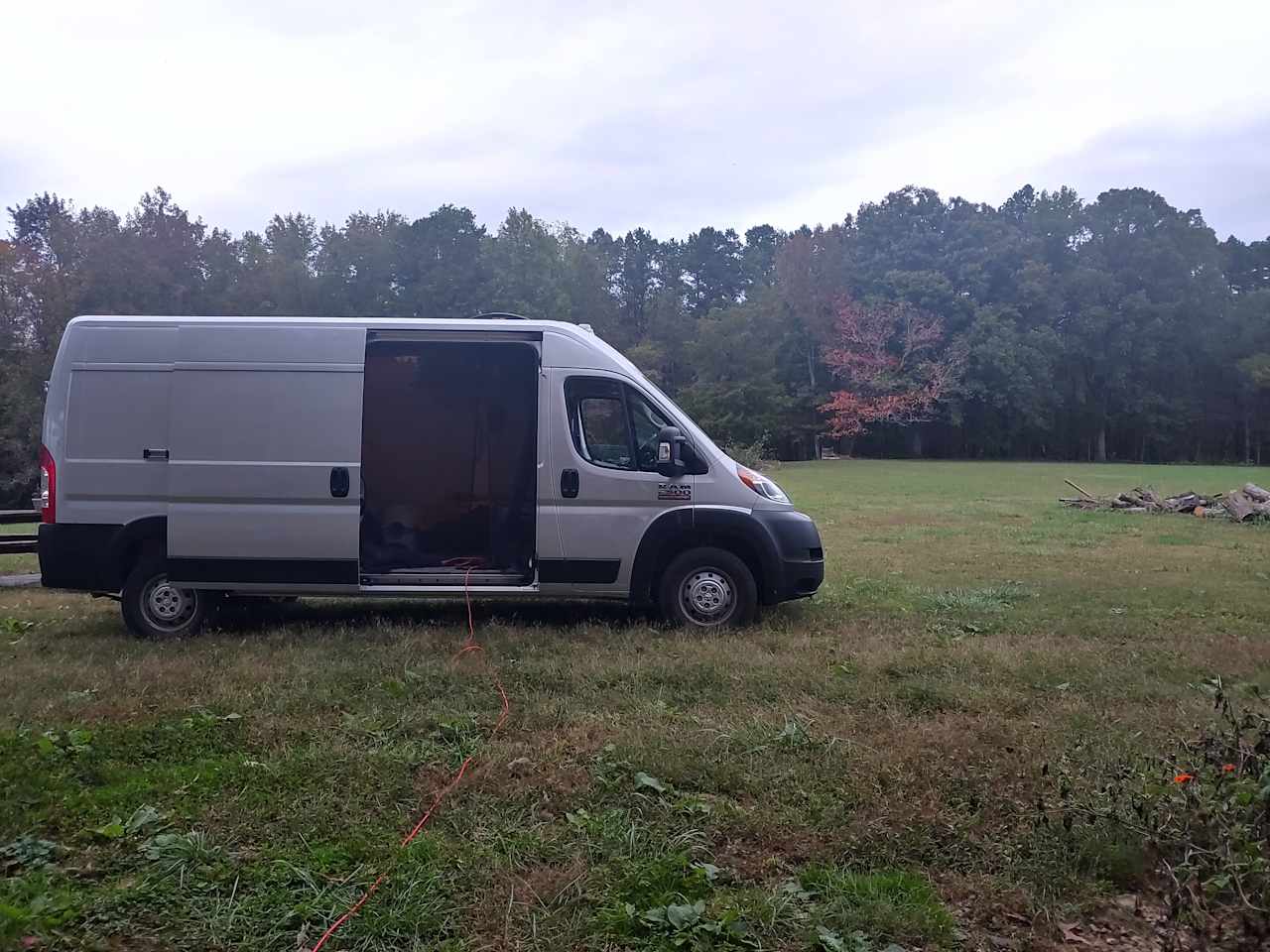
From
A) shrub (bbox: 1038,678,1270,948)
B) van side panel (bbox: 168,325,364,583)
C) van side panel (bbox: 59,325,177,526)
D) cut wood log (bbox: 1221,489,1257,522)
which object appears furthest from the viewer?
cut wood log (bbox: 1221,489,1257,522)

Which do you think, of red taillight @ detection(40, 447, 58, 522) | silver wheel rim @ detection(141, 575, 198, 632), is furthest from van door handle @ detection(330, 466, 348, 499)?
red taillight @ detection(40, 447, 58, 522)

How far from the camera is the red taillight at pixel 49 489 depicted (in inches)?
294

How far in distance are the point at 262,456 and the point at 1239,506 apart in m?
17.2

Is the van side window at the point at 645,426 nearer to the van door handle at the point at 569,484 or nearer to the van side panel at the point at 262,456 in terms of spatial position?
the van door handle at the point at 569,484

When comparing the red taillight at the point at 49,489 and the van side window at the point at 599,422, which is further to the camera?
the van side window at the point at 599,422

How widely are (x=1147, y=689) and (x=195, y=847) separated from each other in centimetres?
529

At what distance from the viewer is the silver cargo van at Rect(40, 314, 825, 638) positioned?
741 cm

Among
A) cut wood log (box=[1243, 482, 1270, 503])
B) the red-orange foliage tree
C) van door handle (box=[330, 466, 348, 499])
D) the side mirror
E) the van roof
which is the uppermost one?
the red-orange foliage tree

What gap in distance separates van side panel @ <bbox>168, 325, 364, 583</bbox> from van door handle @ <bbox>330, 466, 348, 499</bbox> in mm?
32

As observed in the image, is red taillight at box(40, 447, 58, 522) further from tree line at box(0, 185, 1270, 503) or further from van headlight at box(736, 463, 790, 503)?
tree line at box(0, 185, 1270, 503)

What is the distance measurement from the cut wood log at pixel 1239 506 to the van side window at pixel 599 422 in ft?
47.2

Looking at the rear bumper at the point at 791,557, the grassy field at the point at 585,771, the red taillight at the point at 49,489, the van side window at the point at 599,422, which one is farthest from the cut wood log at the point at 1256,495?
the red taillight at the point at 49,489

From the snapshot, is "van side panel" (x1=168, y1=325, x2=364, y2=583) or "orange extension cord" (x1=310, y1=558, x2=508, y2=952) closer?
"orange extension cord" (x1=310, y1=558, x2=508, y2=952)

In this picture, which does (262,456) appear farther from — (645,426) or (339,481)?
(645,426)
